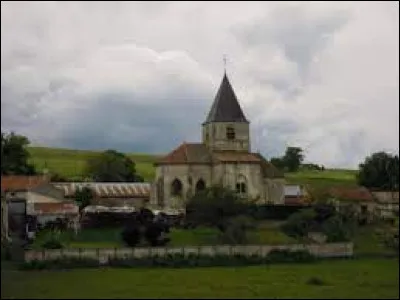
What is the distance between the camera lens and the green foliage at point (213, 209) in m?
65.7

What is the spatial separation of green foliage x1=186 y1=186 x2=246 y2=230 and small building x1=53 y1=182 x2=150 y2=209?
59.2 ft

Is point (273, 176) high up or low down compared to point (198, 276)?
up

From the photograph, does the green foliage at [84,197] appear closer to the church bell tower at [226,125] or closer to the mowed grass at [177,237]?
the church bell tower at [226,125]

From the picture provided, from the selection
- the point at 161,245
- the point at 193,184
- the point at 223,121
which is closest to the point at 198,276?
the point at 161,245

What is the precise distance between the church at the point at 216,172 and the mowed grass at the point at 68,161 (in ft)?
121

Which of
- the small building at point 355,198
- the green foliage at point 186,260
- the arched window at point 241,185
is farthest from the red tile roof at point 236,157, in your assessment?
the green foliage at point 186,260

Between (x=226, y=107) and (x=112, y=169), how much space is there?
31.6m

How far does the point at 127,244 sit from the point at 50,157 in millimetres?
84430

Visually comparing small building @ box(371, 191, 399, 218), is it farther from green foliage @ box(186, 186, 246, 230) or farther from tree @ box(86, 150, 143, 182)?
tree @ box(86, 150, 143, 182)

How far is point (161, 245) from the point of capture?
5222cm

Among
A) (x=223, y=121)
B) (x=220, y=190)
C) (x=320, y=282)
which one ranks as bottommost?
(x=320, y=282)

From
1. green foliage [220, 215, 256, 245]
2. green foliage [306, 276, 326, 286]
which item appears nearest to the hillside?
green foliage [220, 215, 256, 245]

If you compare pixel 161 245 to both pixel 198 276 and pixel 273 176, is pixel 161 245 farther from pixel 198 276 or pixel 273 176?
pixel 273 176

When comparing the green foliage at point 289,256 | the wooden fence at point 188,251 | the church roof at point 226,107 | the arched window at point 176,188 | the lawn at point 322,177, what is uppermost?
the church roof at point 226,107
